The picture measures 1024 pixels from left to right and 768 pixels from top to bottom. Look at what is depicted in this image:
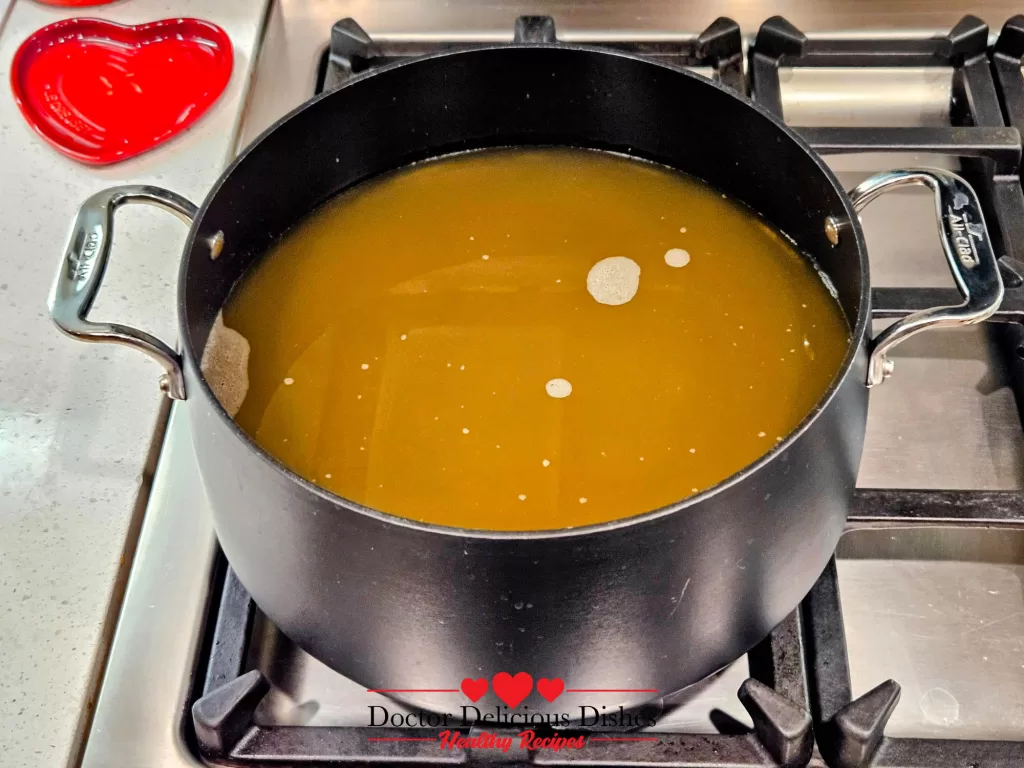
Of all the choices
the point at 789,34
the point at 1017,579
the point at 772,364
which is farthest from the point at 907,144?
the point at 1017,579

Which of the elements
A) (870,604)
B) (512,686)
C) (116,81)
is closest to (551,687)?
(512,686)

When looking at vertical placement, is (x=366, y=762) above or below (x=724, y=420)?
below

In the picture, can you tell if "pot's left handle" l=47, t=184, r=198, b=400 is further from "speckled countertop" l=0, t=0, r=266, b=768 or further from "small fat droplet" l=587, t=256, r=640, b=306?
"small fat droplet" l=587, t=256, r=640, b=306

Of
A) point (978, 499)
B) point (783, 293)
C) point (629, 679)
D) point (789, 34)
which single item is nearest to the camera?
point (629, 679)

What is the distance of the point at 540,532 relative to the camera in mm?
532

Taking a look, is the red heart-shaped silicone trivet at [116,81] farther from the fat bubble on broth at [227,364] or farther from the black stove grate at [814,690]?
the black stove grate at [814,690]

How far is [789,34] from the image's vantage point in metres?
Result: 1.06

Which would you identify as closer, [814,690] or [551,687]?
[551,687]

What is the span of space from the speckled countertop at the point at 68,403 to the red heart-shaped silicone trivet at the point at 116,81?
0.02 metres

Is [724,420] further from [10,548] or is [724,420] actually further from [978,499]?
[10,548]

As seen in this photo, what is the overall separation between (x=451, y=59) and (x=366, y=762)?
0.52 m

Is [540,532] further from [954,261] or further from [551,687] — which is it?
[954,261]

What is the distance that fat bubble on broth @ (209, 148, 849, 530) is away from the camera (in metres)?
0.78

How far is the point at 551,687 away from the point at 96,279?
37cm
